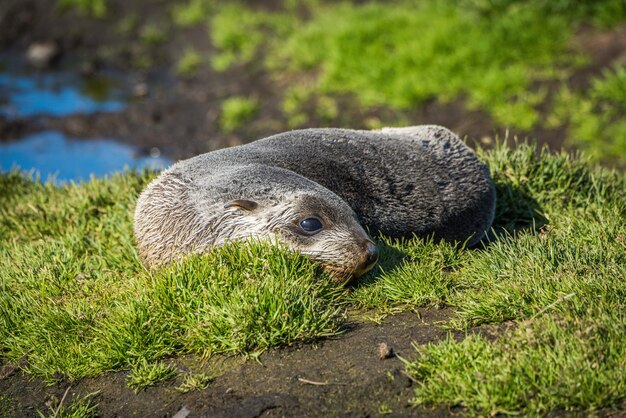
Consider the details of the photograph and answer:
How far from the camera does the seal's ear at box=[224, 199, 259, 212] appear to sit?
503 cm

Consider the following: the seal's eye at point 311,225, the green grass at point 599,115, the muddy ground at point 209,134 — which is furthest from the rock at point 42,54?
the seal's eye at point 311,225

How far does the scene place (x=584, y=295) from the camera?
14.7 ft

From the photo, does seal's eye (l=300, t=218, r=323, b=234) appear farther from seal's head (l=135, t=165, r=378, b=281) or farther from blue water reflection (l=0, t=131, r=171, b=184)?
blue water reflection (l=0, t=131, r=171, b=184)

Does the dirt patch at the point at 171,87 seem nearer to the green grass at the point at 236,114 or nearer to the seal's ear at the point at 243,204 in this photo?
the green grass at the point at 236,114

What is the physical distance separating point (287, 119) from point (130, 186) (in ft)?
17.4

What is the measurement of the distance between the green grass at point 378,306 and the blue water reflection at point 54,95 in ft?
27.4

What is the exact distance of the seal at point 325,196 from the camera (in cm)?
502

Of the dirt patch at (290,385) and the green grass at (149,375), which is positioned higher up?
the green grass at (149,375)

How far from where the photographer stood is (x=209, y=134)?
12547mm

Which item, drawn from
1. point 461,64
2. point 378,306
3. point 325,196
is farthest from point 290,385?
point 461,64

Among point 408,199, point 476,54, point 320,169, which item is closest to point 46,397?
point 320,169

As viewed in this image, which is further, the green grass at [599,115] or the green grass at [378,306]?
the green grass at [599,115]

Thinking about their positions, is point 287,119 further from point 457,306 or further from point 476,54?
point 457,306

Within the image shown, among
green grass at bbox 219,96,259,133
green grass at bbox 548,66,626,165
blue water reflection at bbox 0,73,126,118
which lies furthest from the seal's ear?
blue water reflection at bbox 0,73,126,118
